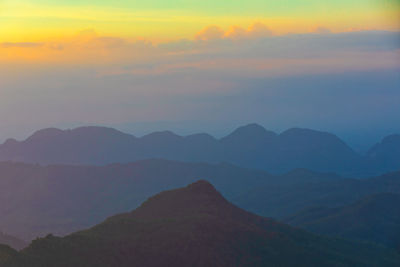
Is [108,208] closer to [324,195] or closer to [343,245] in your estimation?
[324,195]

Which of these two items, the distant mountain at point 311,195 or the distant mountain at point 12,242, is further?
the distant mountain at point 311,195

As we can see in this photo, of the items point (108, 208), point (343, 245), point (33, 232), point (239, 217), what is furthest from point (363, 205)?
point (108, 208)

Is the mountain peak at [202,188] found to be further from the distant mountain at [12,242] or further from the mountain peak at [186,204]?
the distant mountain at [12,242]

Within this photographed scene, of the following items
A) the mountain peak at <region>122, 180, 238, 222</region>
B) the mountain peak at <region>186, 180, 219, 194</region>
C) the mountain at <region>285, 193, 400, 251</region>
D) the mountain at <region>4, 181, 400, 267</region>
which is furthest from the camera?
the mountain at <region>285, 193, 400, 251</region>

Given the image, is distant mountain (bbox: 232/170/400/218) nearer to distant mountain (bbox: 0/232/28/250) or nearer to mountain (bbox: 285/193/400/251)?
mountain (bbox: 285/193/400/251)

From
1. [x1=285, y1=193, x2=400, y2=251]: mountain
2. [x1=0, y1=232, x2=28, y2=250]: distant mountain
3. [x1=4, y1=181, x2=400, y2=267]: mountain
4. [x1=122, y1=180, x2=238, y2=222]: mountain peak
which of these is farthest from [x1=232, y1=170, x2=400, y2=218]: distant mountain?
[x1=4, y1=181, x2=400, y2=267]: mountain

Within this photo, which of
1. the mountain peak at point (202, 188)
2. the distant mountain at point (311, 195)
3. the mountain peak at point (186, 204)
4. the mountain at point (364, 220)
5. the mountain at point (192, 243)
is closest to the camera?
the mountain at point (192, 243)

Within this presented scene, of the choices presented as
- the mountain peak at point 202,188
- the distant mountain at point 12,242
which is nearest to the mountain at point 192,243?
the mountain peak at point 202,188
